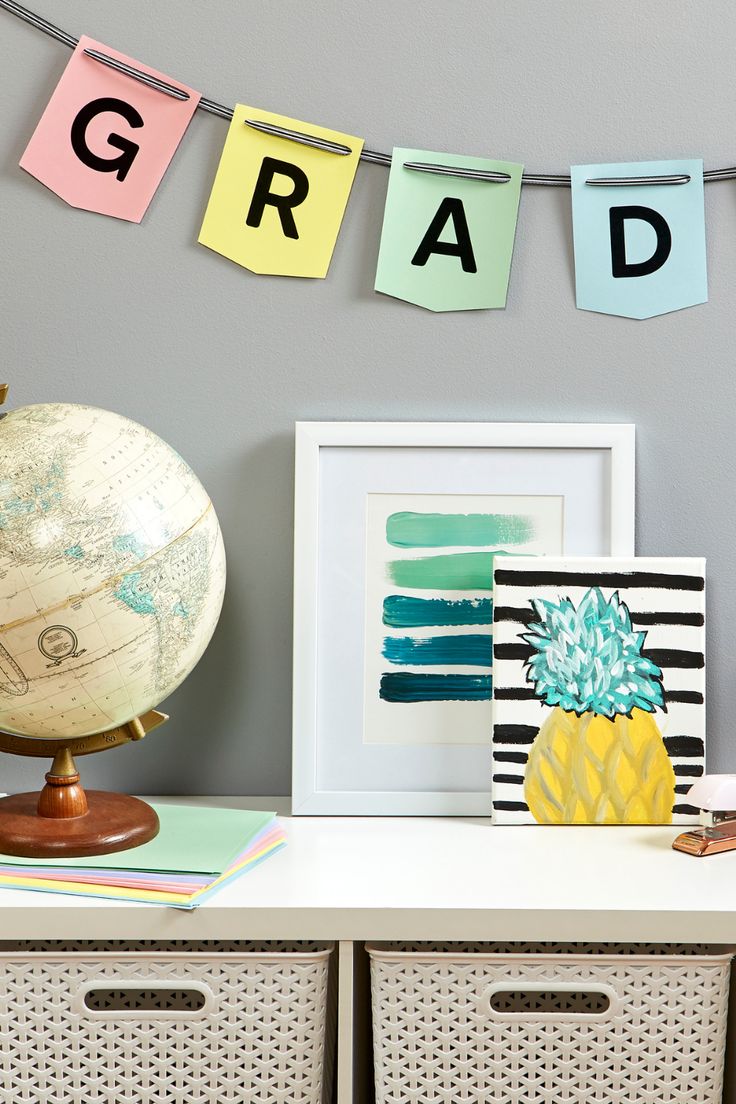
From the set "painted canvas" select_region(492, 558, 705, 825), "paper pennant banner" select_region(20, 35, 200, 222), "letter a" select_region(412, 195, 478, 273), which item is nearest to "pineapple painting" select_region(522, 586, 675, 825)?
"painted canvas" select_region(492, 558, 705, 825)

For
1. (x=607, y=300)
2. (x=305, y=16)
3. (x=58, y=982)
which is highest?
(x=305, y=16)

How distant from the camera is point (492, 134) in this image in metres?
1.19

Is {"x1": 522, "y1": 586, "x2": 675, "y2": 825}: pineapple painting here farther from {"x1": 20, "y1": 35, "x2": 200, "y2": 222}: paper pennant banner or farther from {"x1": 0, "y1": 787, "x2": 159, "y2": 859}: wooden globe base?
{"x1": 20, "y1": 35, "x2": 200, "y2": 222}: paper pennant banner

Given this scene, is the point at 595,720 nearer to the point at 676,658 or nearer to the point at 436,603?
the point at 676,658

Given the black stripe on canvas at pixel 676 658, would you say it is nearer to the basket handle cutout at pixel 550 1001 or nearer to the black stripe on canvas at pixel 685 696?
the black stripe on canvas at pixel 685 696

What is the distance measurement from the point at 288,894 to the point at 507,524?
514mm

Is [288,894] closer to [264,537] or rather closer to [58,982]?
[58,982]

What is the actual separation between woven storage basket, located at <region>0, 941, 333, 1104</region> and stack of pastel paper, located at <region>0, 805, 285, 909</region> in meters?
0.06

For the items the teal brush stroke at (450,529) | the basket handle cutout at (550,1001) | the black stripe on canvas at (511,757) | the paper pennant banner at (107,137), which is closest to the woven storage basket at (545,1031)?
the basket handle cutout at (550,1001)

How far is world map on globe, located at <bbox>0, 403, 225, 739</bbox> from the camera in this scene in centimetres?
90

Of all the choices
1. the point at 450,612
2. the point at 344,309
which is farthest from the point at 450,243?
the point at 450,612

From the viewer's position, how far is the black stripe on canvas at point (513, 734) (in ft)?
3.71

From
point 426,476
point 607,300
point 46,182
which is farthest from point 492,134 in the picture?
point 46,182

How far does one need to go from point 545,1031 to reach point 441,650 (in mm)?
431
